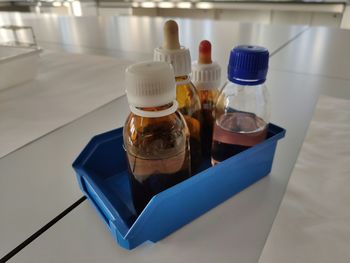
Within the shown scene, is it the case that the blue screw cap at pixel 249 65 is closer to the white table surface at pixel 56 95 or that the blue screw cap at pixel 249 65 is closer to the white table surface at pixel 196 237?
the white table surface at pixel 196 237

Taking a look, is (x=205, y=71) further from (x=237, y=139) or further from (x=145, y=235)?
(x=145, y=235)

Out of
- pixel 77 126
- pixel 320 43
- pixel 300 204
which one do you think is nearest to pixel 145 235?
pixel 300 204

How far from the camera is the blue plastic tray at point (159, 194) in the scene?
0.25 meters

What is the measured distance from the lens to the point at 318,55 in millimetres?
869

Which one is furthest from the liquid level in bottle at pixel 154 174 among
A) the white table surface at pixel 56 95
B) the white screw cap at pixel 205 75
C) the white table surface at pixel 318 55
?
the white table surface at pixel 318 55

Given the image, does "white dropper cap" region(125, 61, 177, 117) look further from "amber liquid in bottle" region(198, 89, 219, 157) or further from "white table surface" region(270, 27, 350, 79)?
"white table surface" region(270, 27, 350, 79)

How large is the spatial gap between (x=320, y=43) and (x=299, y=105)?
0.58 m

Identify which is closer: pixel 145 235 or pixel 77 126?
pixel 145 235

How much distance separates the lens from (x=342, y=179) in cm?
34

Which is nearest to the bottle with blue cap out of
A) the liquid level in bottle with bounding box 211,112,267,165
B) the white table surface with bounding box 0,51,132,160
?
the liquid level in bottle with bounding box 211,112,267,165

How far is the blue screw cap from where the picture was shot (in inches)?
10.7

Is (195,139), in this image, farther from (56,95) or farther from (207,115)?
(56,95)

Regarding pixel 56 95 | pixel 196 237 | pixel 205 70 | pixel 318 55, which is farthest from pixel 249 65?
pixel 318 55

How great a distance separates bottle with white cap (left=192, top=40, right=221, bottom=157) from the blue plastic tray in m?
0.04
